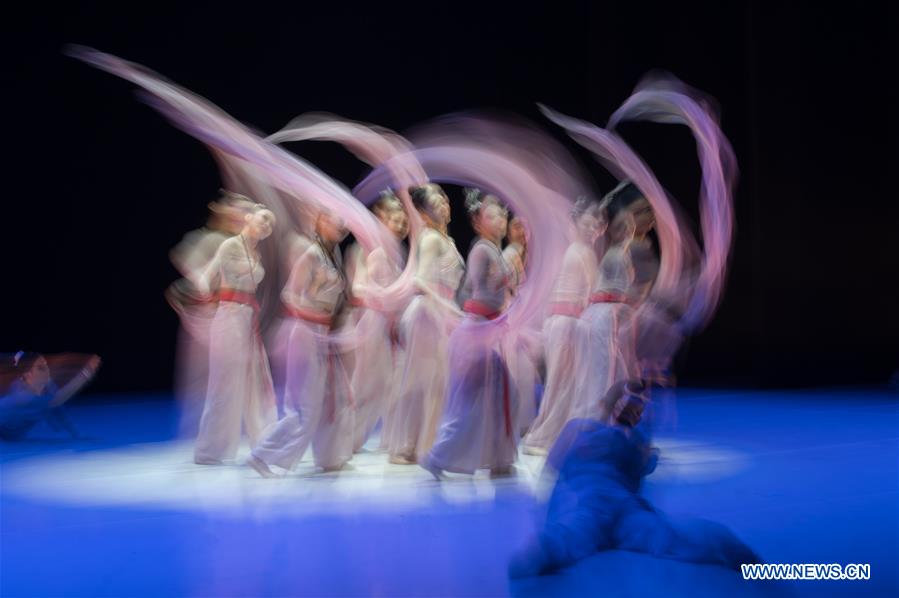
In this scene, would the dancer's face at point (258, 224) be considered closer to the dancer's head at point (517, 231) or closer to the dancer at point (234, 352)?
the dancer at point (234, 352)

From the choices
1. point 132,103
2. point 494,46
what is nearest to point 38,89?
point 132,103

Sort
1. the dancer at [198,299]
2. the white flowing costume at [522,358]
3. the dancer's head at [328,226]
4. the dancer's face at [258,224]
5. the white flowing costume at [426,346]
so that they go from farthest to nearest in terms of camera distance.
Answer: the white flowing costume at [522,358] < the dancer at [198,299] < the dancer's face at [258,224] < the white flowing costume at [426,346] < the dancer's head at [328,226]

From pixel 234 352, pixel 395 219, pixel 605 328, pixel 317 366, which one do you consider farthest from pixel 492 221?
pixel 234 352

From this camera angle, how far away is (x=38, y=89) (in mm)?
8750

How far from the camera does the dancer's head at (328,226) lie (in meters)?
5.56

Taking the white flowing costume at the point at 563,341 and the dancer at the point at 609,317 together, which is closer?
the dancer at the point at 609,317

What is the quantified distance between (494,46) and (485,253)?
561 cm

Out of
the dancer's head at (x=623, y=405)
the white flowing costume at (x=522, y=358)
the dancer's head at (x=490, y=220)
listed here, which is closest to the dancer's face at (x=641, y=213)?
the white flowing costume at (x=522, y=358)

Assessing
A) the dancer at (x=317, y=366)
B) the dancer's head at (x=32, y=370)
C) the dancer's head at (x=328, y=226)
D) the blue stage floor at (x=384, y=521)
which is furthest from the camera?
the dancer's head at (x=32, y=370)

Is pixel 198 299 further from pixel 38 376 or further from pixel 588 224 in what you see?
pixel 588 224

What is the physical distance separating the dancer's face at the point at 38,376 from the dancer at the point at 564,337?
12.2ft

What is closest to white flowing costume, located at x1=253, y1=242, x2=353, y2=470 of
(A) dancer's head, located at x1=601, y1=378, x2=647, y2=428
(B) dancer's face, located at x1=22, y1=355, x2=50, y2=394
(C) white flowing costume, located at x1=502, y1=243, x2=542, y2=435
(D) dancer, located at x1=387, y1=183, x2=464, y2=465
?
(D) dancer, located at x1=387, y1=183, x2=464, y2=465

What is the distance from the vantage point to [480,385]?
5031 mm

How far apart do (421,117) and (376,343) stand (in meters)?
4.21
